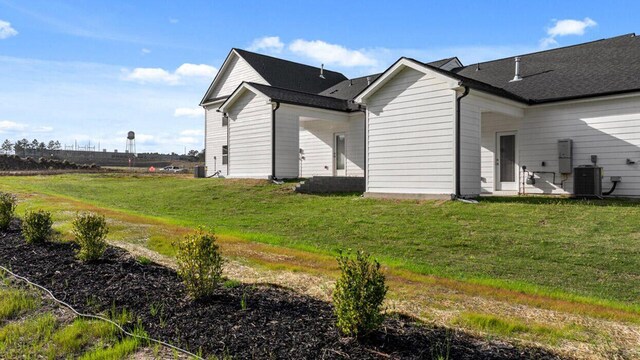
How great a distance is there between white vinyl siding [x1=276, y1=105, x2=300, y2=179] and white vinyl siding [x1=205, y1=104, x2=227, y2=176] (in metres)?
9.28

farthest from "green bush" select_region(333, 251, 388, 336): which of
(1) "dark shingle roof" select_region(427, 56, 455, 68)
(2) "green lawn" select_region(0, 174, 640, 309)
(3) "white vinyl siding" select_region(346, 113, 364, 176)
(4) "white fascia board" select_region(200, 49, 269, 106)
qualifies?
→ (4) "white fascia board" select_region(200, 49, 269, 106)

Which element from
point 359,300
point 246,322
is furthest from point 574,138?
point 246,322

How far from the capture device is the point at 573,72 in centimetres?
1638

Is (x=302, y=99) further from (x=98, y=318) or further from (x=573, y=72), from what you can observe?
(x=98, y=318)

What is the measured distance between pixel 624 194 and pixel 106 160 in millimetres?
53038

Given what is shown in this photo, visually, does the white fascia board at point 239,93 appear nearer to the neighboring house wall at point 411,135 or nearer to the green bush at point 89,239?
the neighboring house wall at point 411,135

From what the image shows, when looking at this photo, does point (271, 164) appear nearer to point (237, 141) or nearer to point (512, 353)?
point (237, 141)

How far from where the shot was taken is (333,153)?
21391 millimetres

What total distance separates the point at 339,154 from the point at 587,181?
33.8ft

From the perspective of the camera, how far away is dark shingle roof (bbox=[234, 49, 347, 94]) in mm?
26422

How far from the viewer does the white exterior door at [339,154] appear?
21.2 meters

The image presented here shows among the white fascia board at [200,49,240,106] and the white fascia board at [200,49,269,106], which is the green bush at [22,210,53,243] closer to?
the white fascia board at [200,49,269,106]

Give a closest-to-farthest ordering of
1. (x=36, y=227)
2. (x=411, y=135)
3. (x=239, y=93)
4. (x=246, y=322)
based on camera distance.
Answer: (x=246, y=322), (x=36, y=227), (x=411, y=135), (x=239, y=93)

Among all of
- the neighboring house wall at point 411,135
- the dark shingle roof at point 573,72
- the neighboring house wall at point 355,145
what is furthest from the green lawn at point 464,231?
the neighboring house wall at point 355,145
